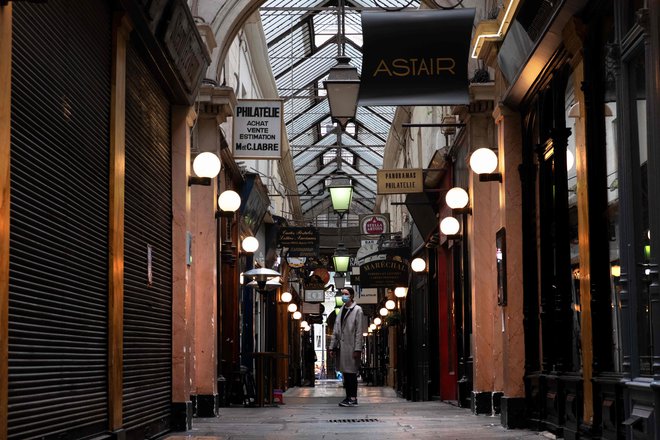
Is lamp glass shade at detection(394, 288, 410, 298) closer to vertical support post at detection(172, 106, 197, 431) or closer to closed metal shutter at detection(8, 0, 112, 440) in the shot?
vertical support post at detection(172, 106, 197, 431)

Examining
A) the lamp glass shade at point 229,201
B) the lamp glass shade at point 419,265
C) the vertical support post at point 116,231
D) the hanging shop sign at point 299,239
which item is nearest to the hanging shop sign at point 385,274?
the hanging shop sign at point 299,239

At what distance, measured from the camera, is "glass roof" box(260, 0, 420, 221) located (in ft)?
92.4

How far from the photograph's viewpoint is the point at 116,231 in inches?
353

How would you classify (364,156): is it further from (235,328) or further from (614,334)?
(614,334)

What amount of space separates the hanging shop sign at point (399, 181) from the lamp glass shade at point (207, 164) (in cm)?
640

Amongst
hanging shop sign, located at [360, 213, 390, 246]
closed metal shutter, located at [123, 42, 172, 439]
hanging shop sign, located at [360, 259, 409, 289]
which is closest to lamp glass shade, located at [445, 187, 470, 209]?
closed metal shutter, located at [123, 42, 172, 439]

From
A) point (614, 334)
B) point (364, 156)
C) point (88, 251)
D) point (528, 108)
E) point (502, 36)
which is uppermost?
point (364, 156)

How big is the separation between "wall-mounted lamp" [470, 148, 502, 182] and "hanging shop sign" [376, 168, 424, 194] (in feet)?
20.8

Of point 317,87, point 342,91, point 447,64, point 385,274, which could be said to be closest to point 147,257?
point 447,64

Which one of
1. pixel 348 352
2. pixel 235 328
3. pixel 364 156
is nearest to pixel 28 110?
pixel 348 352

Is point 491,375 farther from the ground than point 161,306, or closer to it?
closer to it

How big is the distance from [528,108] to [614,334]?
4.36m

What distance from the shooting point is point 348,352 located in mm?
17469

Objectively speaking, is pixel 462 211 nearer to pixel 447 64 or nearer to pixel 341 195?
pixel 447 64
